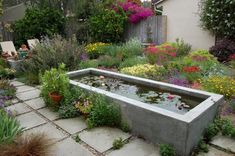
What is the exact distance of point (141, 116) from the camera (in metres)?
3.16

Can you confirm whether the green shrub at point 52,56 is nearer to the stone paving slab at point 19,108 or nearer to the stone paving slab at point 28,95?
the stone paving slab at point 28,95

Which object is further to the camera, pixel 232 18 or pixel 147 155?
pixel 232 18

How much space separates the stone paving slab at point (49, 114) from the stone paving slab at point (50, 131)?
0.27 m

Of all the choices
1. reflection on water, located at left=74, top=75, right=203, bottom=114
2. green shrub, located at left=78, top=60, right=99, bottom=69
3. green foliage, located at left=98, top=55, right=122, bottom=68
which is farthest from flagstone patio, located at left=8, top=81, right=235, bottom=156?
green foliage, located at left=98, top=55, right=122, bottom=68

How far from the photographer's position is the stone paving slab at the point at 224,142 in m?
2.92

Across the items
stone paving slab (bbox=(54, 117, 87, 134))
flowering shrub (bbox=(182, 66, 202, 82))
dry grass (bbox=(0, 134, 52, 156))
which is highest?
flowering shrub (bbox=(182, 66, 202, 82))

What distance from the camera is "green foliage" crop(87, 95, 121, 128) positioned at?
3.53 metres

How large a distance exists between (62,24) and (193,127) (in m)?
9.26

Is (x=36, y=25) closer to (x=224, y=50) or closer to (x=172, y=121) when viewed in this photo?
(x=224, y=50)

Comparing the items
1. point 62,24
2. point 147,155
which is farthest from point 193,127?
point 62,24

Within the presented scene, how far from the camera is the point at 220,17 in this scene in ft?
26.9

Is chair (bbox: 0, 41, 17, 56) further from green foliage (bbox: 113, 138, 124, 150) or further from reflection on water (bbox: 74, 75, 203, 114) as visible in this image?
green foliage (bbox: 113, 138, 124, 150)

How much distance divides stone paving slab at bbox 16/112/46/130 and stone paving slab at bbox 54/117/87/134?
0.32 meters

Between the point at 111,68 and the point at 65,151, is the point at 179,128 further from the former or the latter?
the point at 111,68
